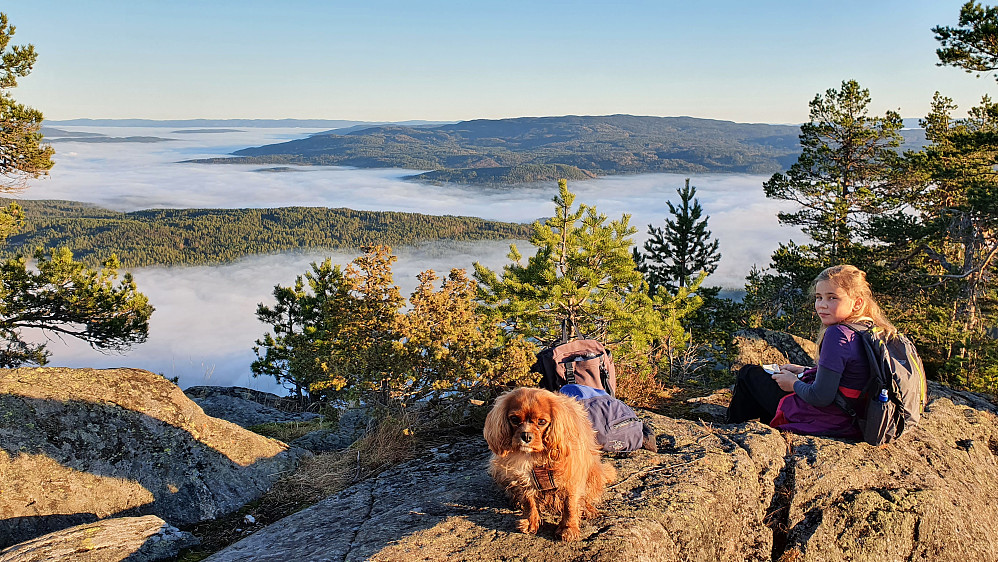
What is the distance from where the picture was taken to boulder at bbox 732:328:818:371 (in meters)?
11.2

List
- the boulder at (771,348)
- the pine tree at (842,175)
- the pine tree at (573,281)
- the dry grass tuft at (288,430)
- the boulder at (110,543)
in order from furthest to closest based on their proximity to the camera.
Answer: the pine tree at (842,175), the pine tree at (573,281), the boulder at (771,348), the dry grass tuft at (288,430), the boulder at (110,543)

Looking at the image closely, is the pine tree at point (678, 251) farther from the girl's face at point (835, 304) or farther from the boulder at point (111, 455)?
the boulder at point (111, 455)

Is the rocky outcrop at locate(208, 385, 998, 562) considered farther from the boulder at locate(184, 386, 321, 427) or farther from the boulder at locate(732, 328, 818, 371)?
the boulder at locate(184, 386, 321, 427)

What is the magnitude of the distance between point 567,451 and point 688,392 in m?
5.53

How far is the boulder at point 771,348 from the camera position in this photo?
11172mm

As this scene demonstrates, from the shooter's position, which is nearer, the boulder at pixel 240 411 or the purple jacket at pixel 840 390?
→ the purple jacket at pixel 840 390

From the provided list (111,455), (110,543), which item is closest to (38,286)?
(111,455)

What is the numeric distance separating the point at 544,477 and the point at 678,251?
30293 millimetres

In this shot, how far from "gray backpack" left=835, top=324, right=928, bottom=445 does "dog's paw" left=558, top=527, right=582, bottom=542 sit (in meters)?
2.55

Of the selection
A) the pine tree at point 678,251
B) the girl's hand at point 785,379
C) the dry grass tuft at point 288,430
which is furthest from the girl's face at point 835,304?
the pine tree at point 678,251

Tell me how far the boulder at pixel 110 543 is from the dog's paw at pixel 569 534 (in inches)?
112

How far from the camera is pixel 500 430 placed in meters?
3.37

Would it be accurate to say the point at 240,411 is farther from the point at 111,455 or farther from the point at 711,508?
the point at 711,508

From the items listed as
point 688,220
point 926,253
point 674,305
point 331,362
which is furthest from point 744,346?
point 688,220
